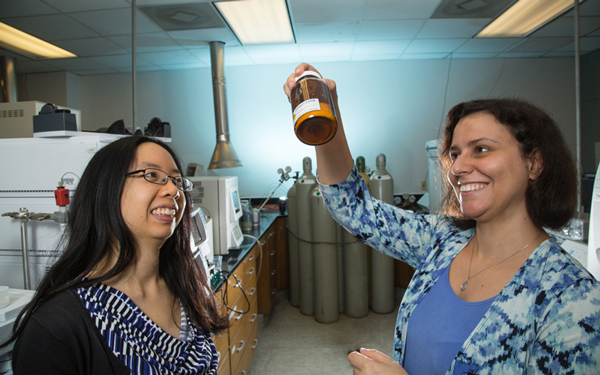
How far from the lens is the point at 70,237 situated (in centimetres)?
86

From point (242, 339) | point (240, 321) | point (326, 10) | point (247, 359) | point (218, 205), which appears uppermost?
point (326, 10)

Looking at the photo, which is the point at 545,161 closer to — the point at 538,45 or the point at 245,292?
the point at 245,292

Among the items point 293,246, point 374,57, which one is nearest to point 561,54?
point 374,57

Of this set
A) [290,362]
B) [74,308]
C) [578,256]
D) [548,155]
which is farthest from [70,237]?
[290,362]

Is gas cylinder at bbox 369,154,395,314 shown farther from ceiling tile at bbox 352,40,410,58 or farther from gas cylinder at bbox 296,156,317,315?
ceiling tile at bbox 352,40,410,58

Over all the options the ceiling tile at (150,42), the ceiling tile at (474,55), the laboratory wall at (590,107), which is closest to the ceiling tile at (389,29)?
the ceiling tile at (474,55)

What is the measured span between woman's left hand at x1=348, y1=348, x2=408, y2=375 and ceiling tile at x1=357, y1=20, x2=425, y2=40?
308 centimetres

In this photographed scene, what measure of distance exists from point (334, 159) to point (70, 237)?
0.70 meters

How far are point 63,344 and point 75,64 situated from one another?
177 inches

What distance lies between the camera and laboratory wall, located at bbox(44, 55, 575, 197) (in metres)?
4.34

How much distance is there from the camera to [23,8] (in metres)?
2.74

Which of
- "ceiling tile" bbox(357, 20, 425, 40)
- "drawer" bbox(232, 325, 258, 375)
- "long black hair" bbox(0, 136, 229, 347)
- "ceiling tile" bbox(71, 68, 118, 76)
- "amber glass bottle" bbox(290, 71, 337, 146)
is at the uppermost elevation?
"ceiling tile" bbox(71, 68, 118, 76)

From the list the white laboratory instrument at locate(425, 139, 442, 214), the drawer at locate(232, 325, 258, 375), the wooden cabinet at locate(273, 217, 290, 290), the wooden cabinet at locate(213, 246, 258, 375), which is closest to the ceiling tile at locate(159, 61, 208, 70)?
the wooden cabinet at locate(273, 217, 290, 290)

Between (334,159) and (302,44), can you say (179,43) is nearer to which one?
(302,44)
